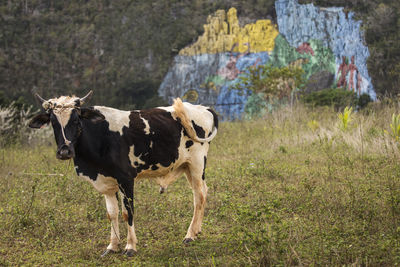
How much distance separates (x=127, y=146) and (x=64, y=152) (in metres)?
0.73

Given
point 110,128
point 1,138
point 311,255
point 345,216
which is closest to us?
point 311,255

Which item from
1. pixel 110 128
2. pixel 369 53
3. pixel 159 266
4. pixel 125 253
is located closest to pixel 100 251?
pixel 125 253

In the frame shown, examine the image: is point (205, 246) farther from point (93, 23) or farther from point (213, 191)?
point (93, 23)

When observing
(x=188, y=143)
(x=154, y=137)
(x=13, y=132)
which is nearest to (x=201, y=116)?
(x=188, y=143)

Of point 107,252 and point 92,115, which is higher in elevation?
point 92,115

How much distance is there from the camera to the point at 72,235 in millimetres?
5086

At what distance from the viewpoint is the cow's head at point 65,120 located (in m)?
3.94

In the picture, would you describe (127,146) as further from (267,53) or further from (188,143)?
(267,53)

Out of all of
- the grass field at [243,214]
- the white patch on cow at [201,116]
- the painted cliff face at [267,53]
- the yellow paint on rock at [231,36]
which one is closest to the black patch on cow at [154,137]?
the white patch on cow at [201,116]

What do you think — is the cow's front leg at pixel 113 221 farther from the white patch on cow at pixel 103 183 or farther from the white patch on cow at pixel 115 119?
the white patch on cow at pixel 115 119

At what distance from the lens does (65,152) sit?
3.89m

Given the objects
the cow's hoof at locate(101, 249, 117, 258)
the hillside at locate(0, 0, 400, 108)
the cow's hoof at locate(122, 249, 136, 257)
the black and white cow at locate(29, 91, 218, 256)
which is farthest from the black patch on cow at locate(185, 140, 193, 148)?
the hillside at locate(0, 0, 400, 108)

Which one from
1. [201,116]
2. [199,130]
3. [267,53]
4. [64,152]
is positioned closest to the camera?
[64,152]

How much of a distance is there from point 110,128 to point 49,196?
9.43 ft
